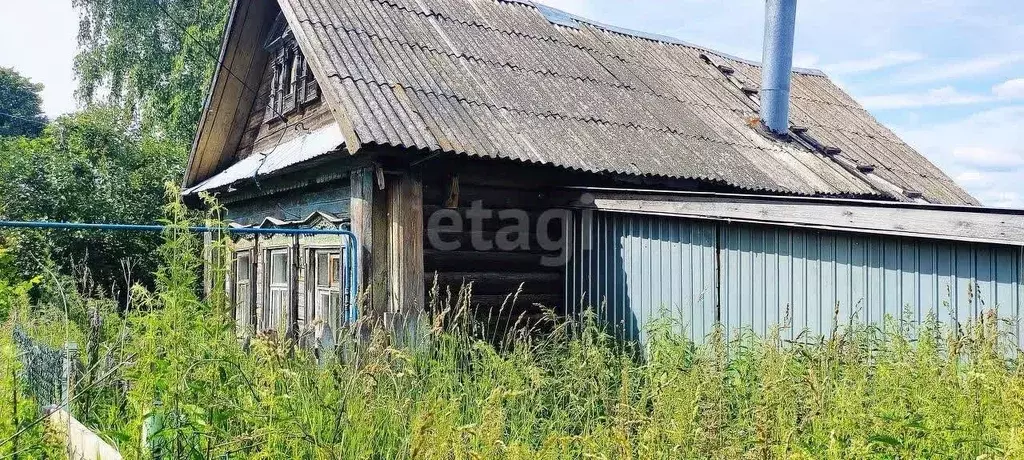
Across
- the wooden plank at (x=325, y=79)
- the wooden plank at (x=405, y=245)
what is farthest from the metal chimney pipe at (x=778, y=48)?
the wooden plank at (x=325, y=79)

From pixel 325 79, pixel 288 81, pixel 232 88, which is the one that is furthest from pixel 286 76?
pixel 325 79

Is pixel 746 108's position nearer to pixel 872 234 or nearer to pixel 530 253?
pixel 530 253

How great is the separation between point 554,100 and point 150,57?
1486 cm

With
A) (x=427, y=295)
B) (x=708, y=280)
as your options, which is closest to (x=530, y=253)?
(x=427, y=295)

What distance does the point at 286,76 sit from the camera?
888cm

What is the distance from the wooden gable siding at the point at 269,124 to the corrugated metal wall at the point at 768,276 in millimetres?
3190

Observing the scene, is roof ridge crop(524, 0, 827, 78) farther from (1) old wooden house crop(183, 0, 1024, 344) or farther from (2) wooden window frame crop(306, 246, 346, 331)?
(2) wooden window frame crop(306, 246, 346, 331)

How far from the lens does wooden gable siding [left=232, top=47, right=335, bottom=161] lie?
312 inches

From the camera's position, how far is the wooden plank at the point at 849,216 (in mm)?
4148

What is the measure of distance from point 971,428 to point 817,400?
1.04 meters

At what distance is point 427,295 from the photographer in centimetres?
645

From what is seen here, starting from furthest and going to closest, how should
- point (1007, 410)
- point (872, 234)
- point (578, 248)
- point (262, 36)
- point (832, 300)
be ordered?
point (262, 36) < point (578, 248) < point (832, 300) < point (872, 234) < point (1007, 410)

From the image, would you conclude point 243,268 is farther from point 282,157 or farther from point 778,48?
point 778,48

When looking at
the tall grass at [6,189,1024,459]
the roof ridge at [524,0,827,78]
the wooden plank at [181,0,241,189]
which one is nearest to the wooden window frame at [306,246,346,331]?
the tall grass at [6,189,1024,459]
